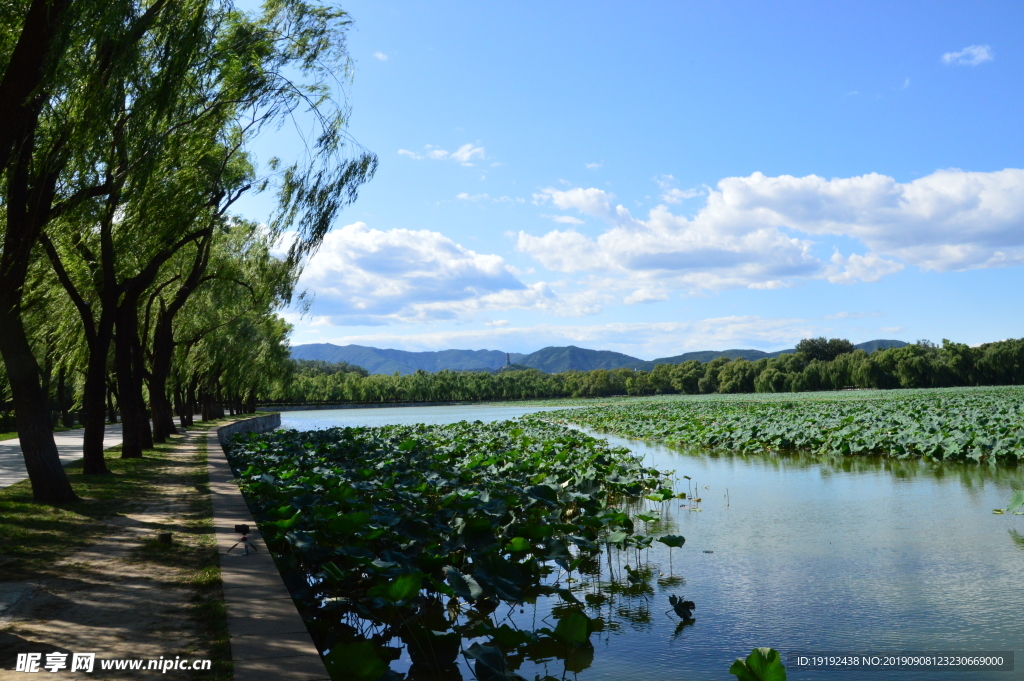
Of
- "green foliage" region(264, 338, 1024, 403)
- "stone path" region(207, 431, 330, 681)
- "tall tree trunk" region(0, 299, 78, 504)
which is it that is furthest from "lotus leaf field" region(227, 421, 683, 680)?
"green foliage" region(264, 338, 1024, 403)

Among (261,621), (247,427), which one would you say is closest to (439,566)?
(261,621)

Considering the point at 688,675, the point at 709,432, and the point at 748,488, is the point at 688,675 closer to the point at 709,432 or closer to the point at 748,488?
the point at 748,488

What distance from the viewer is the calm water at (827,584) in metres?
4.07

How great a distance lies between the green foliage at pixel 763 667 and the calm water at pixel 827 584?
72 cm

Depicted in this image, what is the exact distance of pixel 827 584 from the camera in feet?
17.0

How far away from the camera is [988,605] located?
4.58m

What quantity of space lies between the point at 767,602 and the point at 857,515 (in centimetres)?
334

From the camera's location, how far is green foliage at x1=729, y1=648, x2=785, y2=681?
9.95 ft

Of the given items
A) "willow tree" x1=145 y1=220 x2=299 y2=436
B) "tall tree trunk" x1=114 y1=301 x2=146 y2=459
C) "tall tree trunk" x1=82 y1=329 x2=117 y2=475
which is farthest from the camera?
"willow tree" x1=145 y1=220 x2=299 y2=436

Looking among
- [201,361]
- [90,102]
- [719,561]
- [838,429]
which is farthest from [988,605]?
[201,361]

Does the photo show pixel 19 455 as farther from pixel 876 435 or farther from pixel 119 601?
pixel 876 435

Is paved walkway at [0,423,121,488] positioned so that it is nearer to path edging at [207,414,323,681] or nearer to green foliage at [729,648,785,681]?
path edging at [207,414,323,681]

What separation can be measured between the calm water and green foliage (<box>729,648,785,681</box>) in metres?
0.72

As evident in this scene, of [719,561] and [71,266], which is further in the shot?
[71,266]
